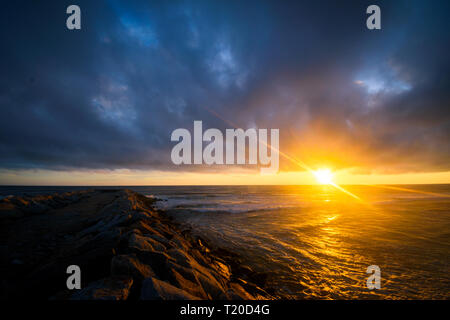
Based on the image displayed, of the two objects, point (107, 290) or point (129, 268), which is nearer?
point (107, 290)

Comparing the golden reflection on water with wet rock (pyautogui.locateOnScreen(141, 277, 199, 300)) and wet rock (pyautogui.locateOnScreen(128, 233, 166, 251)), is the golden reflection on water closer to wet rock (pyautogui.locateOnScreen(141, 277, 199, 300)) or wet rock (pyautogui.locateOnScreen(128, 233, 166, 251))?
wet rock (pyautogui.locateOnScreen(141, 277, 199, 300))

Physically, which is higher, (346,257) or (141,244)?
(141,244)

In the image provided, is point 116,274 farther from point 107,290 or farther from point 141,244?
point 141,244

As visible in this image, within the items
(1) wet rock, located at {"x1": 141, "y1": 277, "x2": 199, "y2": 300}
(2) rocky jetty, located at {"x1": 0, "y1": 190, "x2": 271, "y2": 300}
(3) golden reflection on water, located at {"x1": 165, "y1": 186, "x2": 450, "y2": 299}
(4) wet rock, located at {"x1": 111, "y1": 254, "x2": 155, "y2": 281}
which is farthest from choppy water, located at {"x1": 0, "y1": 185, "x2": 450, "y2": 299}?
(4) wet rock, located at {"x1": 111, "y1": 254, "x2": 155, "y2": 281}

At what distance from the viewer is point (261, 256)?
302 inches

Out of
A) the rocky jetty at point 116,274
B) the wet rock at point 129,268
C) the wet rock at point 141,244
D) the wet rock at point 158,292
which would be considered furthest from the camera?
the wet rock at point 141,244

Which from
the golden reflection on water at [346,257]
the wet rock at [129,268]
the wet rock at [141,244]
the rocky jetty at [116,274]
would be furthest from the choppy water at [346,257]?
the wet rock at [129,268]

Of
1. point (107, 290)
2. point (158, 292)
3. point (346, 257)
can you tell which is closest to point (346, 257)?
point (346, 257)

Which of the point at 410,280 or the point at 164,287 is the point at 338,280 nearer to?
the point at 410,280

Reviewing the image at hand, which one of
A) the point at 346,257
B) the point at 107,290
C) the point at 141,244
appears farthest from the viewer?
the point at 346,257

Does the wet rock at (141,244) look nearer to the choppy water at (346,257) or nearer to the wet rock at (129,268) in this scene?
the wet rock at (129,268)

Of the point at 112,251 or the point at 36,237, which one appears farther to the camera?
the point at 36,237
